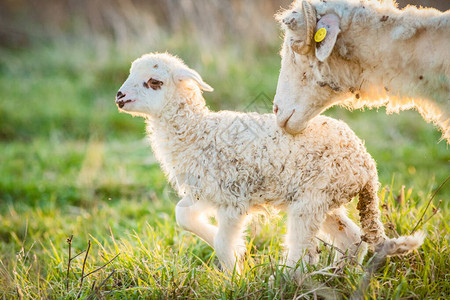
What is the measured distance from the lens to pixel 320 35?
2.70m

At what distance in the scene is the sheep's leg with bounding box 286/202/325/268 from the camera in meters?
2.83

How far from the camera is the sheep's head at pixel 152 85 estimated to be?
3.14 metres

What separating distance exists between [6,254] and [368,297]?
110 inches

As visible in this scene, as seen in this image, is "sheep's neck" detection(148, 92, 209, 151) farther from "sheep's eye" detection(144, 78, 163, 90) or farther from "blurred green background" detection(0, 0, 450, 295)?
"blurred green background" detection(0, 0, 450, 295)

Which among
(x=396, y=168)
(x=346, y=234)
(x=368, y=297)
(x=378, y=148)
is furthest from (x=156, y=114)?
(x=378, y=148)

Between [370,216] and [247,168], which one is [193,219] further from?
[370,216]

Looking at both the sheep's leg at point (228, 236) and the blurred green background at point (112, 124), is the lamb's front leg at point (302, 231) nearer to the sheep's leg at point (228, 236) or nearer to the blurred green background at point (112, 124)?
the sheep's leg at point (228, 236)

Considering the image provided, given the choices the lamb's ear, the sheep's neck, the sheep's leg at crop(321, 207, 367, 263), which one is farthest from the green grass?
the lamb's ear

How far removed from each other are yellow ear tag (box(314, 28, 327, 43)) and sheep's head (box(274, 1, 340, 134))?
0.06ft

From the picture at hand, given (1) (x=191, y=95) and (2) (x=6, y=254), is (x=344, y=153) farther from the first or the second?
Answer: (2) (x=6, y=254)

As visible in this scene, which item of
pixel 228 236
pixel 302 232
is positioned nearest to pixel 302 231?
pixel 302 232

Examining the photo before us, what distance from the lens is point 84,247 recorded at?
167 inches

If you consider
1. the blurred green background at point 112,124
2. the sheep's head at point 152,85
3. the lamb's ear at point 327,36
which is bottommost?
the blurred green background at point 112,124

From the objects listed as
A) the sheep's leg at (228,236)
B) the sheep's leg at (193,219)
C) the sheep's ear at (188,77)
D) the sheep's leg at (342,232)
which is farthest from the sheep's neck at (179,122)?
the sheep's leg at (342,232)
